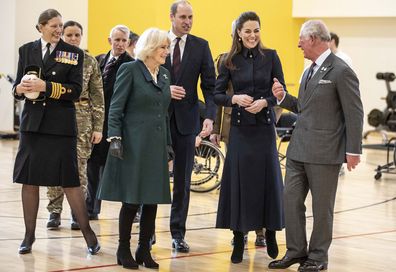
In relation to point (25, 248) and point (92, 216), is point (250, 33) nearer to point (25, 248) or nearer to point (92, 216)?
point (25, 248)

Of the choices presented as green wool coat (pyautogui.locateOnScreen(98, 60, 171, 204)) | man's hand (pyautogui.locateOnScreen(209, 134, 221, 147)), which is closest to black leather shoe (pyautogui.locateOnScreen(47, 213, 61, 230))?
man's hand (pyautogui.locateOnScreen(209, 134, 221, 147))

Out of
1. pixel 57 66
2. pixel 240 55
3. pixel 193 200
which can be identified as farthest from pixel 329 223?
pixel 193 200

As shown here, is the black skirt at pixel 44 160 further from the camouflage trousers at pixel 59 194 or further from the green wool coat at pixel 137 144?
the camouflage trousers at pixel 59 194

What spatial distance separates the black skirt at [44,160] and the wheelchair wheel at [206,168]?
361 cm

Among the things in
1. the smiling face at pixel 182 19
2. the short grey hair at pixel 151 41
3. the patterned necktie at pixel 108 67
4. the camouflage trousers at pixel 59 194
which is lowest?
the camouflage trousers at pixel 59 194

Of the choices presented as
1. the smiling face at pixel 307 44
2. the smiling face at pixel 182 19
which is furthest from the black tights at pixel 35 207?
the smiling face at pixel 307 44

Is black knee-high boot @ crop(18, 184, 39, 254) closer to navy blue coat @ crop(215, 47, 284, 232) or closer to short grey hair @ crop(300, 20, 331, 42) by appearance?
navy blue coat @ crop(215, 47, 284, 232)

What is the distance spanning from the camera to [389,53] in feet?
56.3

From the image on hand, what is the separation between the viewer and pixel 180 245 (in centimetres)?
595

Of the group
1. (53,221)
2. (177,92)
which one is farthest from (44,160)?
(53,221)

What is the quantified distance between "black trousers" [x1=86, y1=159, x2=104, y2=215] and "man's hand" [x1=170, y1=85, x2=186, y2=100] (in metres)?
1.56

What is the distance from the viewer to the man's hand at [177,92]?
580 centimetres

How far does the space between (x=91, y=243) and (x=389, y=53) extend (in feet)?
41.5

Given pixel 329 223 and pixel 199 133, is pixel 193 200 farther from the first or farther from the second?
pixel 329 223
